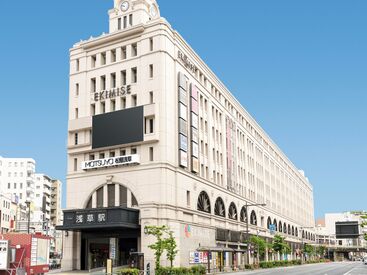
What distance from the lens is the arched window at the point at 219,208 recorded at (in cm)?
8194

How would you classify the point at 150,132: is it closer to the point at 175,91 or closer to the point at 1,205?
the point at 175,91

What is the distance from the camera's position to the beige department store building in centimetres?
6419

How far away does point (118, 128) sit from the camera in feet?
222

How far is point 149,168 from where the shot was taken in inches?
2537

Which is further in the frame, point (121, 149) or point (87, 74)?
point (87, 74)

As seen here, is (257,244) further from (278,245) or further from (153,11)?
(153,11)

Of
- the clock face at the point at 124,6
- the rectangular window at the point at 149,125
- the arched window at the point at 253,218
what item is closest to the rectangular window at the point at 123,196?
the rectangular window at the point at 149,125

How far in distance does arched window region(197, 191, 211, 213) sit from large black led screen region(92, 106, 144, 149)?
48.9 feet

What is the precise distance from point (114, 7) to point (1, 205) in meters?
62.1

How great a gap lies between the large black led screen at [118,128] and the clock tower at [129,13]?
1458cm

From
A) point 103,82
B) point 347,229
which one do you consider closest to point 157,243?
point 103,82

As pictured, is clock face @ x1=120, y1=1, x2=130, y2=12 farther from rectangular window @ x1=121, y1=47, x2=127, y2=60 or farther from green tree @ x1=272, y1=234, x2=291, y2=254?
green tree @ x1=272, y1=234, x2=291, y2=254

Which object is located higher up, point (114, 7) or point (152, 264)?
point (114, 7)

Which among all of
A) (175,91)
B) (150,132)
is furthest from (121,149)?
(175,91)
